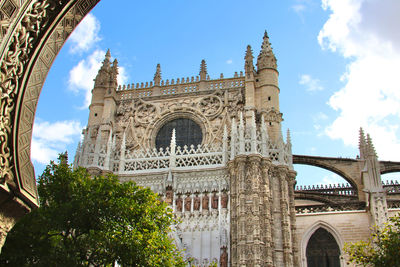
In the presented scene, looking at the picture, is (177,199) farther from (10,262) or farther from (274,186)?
(10,262)

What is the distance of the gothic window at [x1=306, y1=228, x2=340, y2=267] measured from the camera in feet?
72.1

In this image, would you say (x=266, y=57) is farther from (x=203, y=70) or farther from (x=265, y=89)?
(x=203, y=70)

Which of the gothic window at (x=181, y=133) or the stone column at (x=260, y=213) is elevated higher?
the gothic window at (x=181, y=133)

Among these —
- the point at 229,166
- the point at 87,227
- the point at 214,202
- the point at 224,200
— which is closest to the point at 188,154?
the point at 229,166

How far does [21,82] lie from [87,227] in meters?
10.0

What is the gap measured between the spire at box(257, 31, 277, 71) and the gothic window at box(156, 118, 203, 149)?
4.64m

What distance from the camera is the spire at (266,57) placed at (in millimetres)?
24438

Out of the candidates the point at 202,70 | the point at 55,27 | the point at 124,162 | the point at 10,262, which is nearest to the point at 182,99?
the point at 202,70

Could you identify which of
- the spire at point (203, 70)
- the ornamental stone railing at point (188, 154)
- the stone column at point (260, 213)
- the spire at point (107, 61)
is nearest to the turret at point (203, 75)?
the spire at point (203, 70)

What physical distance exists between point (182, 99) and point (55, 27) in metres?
19.9

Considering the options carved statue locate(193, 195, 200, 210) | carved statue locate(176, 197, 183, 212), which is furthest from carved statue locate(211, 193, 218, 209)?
carved statue locate(176, 197, 183, 212)

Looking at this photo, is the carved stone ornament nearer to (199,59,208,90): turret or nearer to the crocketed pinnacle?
(199,59,208,90): turret

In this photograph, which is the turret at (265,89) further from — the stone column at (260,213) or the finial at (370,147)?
the finial at (370,147)

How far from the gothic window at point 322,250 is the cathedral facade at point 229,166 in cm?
5
